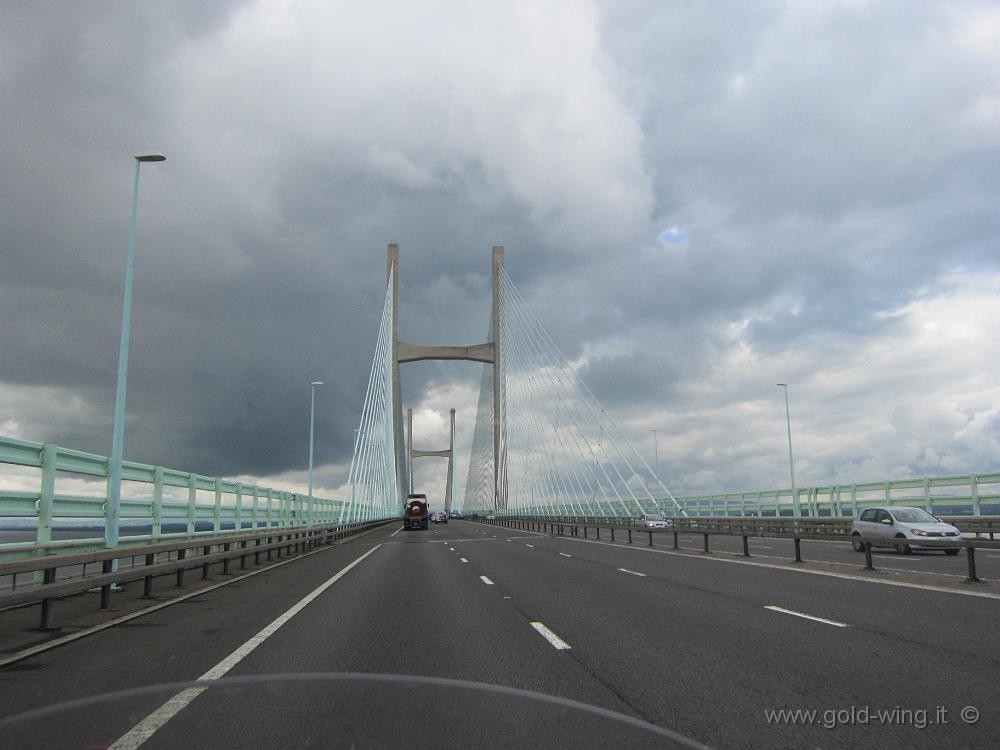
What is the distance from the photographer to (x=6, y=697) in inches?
235

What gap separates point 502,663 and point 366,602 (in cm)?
567

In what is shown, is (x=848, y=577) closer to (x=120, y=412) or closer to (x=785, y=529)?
(x=120, y=412)

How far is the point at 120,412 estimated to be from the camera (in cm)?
1495

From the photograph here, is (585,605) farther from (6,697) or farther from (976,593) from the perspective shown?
(6,697)

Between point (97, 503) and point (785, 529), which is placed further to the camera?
point (785, 529)

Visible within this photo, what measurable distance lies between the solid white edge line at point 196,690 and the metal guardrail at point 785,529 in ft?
36.7

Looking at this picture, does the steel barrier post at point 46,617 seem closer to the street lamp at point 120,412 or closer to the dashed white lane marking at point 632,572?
the street lamp at point 120,412

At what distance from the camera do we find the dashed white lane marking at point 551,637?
8195 millimetres

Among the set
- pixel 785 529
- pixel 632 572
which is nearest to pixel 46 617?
pixel 632 572

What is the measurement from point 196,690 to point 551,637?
19.2ft

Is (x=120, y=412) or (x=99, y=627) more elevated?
(x=120, y=412)

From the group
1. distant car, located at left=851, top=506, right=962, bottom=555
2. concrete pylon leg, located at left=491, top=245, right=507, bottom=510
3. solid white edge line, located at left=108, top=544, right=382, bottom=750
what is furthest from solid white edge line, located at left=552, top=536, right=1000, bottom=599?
concrete pylon leg, located at left=491, top=245, right=507, bottom=510

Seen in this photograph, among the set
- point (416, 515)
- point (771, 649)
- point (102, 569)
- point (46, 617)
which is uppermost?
point (416, 515)

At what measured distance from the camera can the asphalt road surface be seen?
3301mm
